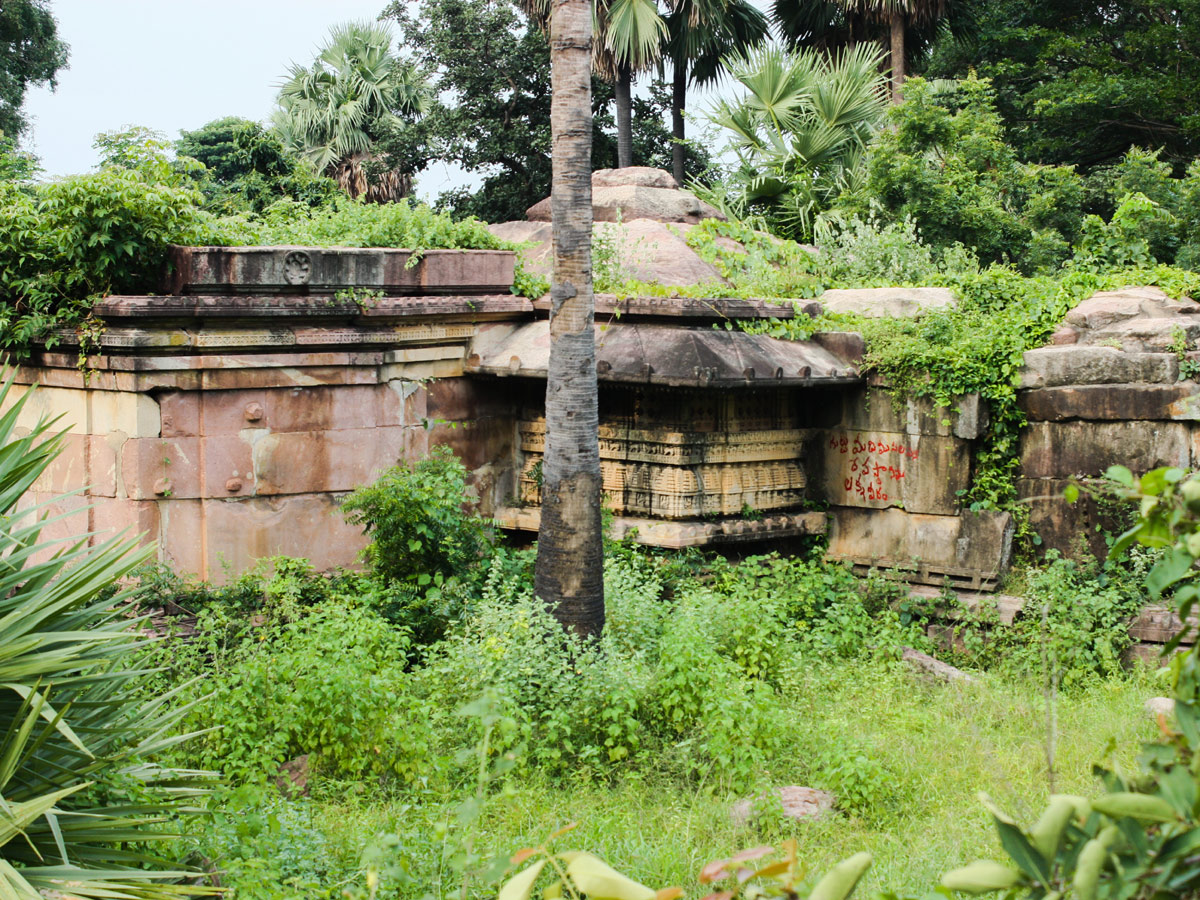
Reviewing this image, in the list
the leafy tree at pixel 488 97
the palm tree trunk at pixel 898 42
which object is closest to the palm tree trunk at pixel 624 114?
the leafy tree at pixel 488 97

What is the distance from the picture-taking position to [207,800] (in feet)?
14.4

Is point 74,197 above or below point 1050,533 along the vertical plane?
above

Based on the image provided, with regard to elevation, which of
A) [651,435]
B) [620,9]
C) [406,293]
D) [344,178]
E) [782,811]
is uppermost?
[620,9]

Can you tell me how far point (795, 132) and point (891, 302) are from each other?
19.5ft

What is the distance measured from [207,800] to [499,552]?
3196 millimetres

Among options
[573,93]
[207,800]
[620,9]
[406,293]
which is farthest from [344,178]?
[207,800]

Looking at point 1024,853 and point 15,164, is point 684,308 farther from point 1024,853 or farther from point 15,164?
point 1024,853

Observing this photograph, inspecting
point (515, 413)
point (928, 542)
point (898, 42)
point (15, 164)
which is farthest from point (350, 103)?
point (928, 542)

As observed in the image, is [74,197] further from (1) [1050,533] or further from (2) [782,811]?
(1) [1050,533]

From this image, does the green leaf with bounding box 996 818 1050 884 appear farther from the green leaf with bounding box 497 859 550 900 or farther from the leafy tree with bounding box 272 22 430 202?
the leafy tree with bounding box 272 22 430 202

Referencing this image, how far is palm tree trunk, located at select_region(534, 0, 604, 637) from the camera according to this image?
6148 mm

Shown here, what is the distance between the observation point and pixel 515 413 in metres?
8.63

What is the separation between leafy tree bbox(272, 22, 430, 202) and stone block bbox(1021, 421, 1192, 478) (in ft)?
49.9

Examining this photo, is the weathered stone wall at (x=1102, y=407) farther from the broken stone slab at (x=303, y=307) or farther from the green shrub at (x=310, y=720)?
the green shrub at (x=310, y=720)
